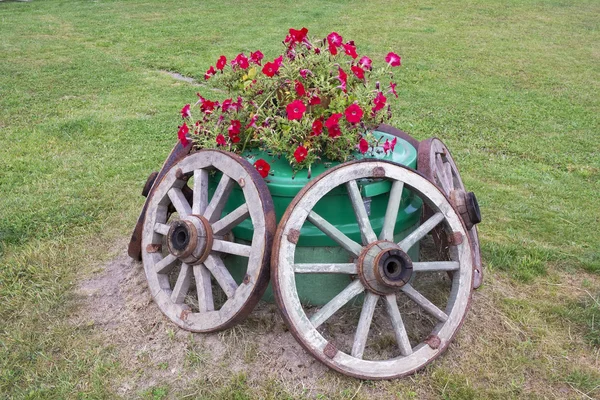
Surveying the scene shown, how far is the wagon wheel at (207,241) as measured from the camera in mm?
3209

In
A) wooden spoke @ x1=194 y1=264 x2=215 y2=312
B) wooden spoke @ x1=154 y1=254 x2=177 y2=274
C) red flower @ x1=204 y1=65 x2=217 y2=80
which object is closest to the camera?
wooden spoke @ x1=194 y1=264 x2=215 y2=312

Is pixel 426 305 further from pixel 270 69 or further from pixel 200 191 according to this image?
pixel 270 69

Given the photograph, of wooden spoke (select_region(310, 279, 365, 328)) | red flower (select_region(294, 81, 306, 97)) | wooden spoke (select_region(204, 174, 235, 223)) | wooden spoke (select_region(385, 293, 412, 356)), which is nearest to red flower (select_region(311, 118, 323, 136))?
red flower (select_region(294, 81, 306, 97))

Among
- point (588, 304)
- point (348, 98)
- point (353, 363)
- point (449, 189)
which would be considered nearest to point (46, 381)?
point (353, 363)

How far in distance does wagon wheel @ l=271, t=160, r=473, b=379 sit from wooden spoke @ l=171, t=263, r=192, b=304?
0.71 metres

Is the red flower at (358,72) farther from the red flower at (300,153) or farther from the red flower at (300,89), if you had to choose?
the red flower at (300,153)

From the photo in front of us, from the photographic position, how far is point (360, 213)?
10.8ft

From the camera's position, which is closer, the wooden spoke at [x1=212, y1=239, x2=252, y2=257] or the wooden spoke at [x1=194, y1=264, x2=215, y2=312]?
the wooden spoke at [x1=212, y1=239, x2=252, y2=257]

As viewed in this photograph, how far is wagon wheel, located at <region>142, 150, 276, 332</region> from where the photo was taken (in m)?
3.21

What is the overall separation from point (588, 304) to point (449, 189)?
1.26 metres

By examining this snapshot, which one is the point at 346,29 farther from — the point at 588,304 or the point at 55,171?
the point at 588,304

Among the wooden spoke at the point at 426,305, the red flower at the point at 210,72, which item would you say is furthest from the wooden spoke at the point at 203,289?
the red flower at the point at 210,72

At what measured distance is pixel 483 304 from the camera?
3.97 metres

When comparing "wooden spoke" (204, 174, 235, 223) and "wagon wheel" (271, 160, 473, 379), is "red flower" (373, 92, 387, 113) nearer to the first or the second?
"wagon wheel" (271, 160, 473, 379)
